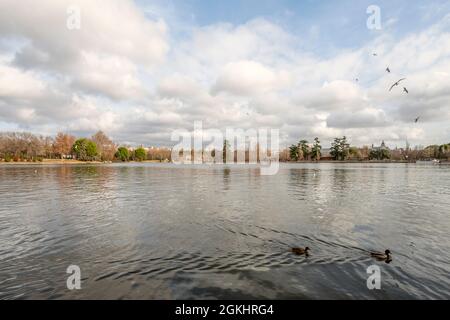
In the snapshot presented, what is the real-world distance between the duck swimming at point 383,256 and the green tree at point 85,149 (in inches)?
7954

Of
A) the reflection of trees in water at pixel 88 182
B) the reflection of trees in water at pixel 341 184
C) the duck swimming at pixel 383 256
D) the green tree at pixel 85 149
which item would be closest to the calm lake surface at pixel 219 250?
the duck swimming at pixel 383 256

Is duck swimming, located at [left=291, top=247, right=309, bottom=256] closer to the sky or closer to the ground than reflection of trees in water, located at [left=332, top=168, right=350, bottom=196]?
closer to the ground

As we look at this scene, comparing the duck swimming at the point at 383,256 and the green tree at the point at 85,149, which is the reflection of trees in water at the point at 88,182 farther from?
the green tree at the point at 85,149

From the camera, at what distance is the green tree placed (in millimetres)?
187875

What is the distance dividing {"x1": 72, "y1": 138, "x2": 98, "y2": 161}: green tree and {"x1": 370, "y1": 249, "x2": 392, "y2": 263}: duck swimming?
663 ft

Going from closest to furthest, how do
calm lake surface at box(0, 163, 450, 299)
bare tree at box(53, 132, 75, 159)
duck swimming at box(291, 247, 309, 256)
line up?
calm lake surface at box(0, 163, 450, 299) < duck swimming at box(291, 247, 309, 256) < bare tree at box(53, 132, 75, 159)

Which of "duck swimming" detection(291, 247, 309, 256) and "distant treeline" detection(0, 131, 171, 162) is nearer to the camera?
"duck swimming" detection(291, 247, 309, 256)

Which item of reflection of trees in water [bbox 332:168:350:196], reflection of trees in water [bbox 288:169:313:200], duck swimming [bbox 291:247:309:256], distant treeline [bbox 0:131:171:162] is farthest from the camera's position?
distant treeline [bbox 0:131:171:162]

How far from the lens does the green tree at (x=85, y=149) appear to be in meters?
188

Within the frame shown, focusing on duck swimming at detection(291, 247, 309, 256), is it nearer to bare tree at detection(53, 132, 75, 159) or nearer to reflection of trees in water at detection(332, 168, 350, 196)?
reflection of trees in water at detection(332, 168, 350, 196)

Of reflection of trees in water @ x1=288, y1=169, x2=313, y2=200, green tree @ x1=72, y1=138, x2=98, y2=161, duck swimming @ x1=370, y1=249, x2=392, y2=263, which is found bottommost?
duck swimming @ x1=370, y1=249, x2=392, y2=263

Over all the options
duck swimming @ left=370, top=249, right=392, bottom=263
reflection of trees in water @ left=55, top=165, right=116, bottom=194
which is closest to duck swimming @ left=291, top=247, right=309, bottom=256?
duck swimming @ left=370, top=249, right=392, bottom=263

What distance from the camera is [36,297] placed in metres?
9.76
